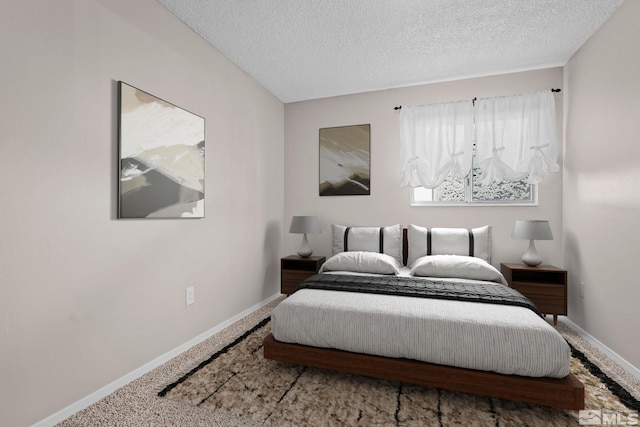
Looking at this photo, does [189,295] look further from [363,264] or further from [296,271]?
[363,264]

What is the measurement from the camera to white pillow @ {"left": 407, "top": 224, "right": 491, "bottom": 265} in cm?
321

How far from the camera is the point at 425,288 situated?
7.54ft

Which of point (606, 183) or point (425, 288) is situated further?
point (606, 183)

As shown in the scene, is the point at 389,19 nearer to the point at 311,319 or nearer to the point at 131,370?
the point at 311,319

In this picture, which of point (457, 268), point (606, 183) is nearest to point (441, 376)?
point (457, 268)

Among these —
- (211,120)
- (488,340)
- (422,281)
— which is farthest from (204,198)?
(488,340)

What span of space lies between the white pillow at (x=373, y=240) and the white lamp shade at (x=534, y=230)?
1.22 metres

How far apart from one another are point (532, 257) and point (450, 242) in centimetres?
80

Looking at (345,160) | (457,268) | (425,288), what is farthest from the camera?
(345,160)

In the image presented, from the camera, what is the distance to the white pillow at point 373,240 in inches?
138

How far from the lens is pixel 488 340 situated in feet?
5.56

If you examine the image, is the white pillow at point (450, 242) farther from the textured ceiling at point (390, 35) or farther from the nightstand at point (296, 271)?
the textured ceiling at point (390, 35)

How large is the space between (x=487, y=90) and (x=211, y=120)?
3129mm

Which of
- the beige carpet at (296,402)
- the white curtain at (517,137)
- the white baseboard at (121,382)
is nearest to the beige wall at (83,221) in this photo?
the white baseboard at (121,382)
